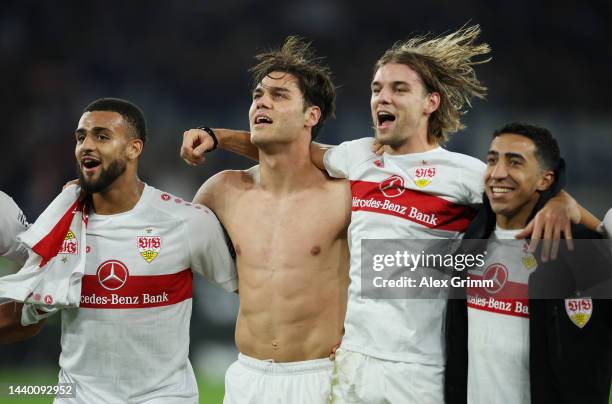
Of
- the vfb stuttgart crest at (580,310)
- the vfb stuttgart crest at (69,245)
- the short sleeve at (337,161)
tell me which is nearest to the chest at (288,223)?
the short sleeve at (337,161)

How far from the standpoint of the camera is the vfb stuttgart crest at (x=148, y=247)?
3.96 metres

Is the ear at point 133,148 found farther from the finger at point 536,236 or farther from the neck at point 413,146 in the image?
the finger at point 536,236

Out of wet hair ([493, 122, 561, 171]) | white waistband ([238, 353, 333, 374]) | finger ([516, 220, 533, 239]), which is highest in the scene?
wet hair ([493, 122, 561, 171])

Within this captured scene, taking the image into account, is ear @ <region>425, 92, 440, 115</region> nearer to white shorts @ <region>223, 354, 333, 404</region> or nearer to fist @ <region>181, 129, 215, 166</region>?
fist @ <region>181, 129, 215, 166</region>

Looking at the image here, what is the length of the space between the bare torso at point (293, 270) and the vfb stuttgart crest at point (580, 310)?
123 cm

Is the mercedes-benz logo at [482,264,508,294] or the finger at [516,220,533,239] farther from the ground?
the finger at [516,220,533,239]

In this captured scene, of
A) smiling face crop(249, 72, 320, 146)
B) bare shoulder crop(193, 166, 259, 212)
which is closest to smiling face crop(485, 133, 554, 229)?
smiling face crop(249, 72, 320, 146)

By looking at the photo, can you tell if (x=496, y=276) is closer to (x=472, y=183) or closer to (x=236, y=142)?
(x=472, y=183)

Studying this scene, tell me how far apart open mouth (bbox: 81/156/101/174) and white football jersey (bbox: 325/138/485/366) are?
1.32m

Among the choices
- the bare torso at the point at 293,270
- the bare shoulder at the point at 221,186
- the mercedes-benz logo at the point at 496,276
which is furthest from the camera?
the bare shoulder at the point at 221,186

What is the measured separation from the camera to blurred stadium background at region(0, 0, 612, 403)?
9.84 meters

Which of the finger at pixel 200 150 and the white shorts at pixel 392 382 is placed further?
the finger at pixel 200 150

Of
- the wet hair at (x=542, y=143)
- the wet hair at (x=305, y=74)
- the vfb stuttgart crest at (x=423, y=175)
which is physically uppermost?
the wet hair at (x=305, y=74)

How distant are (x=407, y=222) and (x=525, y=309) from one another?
698 mm
